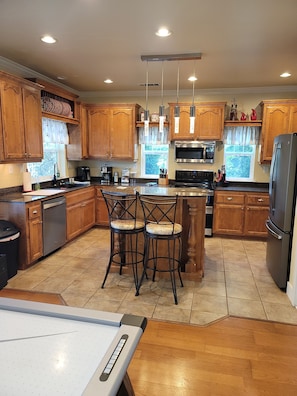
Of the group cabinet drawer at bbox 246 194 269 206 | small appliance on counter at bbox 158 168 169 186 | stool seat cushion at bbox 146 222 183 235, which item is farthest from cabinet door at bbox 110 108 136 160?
stool seat cushion at bbox 146 222 183 235

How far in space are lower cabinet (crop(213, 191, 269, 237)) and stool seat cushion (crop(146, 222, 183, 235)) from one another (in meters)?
2.25


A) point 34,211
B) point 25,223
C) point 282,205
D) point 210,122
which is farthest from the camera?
point 210,122

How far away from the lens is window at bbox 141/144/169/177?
582 cm

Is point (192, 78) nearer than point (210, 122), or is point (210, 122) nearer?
point (192, 78)

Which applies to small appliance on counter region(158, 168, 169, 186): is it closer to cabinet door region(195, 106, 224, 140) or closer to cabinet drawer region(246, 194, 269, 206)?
cabinet door region(195, 106, 224, 140)

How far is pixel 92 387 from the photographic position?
2.75 ft

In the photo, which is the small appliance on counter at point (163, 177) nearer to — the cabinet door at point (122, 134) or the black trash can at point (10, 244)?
the cabinet door at point (122, 134)

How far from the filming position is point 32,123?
3979 mm

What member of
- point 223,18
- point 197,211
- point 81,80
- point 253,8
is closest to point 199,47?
point 223,18

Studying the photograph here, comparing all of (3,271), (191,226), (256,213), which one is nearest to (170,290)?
(191,226)

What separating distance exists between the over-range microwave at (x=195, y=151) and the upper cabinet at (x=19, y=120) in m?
2.58

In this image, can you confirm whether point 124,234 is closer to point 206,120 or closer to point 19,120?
point 19,120

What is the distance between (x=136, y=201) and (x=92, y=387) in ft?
8.15

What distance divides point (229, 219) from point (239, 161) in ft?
4.08
